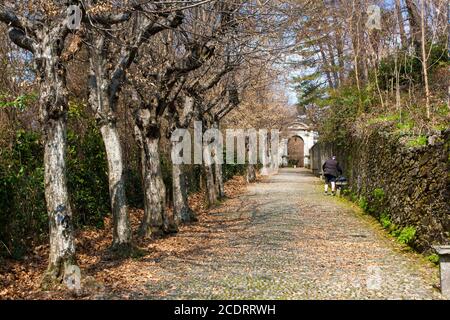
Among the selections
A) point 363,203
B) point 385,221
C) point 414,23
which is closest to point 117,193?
point 385,221

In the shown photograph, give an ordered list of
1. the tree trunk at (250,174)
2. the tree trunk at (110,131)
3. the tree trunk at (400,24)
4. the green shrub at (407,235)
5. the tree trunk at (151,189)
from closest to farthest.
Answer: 1. the tree trunk at (110,131)
2. the green shrub at (407,235)
3. the tree trunk at (151,189)
4. the tree trunk at (400,24)
5. the tree trunk at (250,174)

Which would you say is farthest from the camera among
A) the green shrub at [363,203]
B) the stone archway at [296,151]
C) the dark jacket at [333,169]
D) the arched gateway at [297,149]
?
the stone archway at [296,151]

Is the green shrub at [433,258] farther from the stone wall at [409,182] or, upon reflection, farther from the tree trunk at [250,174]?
the tree trunk at [250,174]

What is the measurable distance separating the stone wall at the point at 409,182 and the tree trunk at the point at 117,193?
5793 millimetres

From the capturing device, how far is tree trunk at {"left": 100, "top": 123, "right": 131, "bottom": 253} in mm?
9219

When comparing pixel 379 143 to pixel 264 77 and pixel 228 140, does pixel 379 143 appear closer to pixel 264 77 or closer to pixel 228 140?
pixel 264 77

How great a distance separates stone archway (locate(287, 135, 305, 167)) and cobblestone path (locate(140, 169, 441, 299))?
193 ft

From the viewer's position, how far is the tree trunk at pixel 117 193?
9.22 m

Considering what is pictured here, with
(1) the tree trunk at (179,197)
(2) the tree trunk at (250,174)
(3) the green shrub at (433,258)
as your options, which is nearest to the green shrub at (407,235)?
(3) the green shrub at (433,258)

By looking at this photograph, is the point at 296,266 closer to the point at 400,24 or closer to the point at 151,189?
the point at 151,189

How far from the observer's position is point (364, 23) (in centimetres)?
1886

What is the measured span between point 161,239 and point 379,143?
7334 millimetres

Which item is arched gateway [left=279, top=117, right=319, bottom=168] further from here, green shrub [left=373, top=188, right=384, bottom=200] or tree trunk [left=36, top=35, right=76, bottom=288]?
tree trunk [left=36, top=35, right=76, bottom=288]

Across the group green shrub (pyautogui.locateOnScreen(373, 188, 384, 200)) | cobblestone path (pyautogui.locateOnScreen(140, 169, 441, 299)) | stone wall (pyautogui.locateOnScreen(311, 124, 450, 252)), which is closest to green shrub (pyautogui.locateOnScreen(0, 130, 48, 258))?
cobblestone path (pyautogui.locateOnScreen(140, 169, 441, 299))
